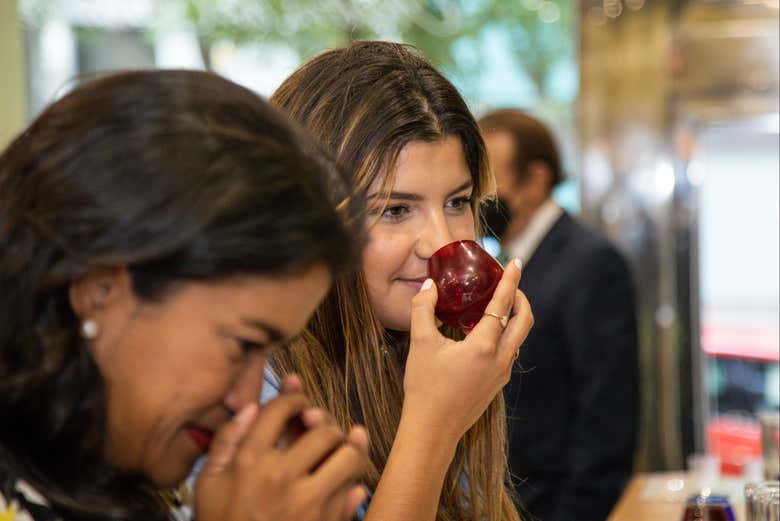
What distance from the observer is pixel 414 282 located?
1.66 m

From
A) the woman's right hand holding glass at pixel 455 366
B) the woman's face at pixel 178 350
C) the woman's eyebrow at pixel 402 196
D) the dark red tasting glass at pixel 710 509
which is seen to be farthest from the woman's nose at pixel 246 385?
the dark red tasting glass at pixel 710 509

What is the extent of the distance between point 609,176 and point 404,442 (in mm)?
3188

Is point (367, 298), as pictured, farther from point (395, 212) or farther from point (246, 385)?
point (246, 385)

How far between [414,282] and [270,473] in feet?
2.04

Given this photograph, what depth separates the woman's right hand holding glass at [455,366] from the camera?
4.78 feet

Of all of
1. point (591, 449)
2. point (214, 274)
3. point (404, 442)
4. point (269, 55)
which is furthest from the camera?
point (269, 55)

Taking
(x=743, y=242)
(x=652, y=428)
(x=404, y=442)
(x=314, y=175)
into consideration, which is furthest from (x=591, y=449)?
(x=314, y=175)

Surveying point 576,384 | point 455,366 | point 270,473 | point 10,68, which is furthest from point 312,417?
point 10,68

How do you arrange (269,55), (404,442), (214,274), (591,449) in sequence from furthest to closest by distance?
(269,55) < (591,449) < (404,442) < (214,274)

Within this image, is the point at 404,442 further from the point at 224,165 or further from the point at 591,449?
the point at 591,449

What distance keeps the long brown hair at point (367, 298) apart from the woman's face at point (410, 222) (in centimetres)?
2

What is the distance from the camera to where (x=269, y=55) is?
4355mm

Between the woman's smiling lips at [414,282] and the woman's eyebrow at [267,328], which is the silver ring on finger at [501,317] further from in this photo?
the woman's eyebrow at [267,328]

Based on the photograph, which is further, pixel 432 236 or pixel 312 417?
pixel 432 236
